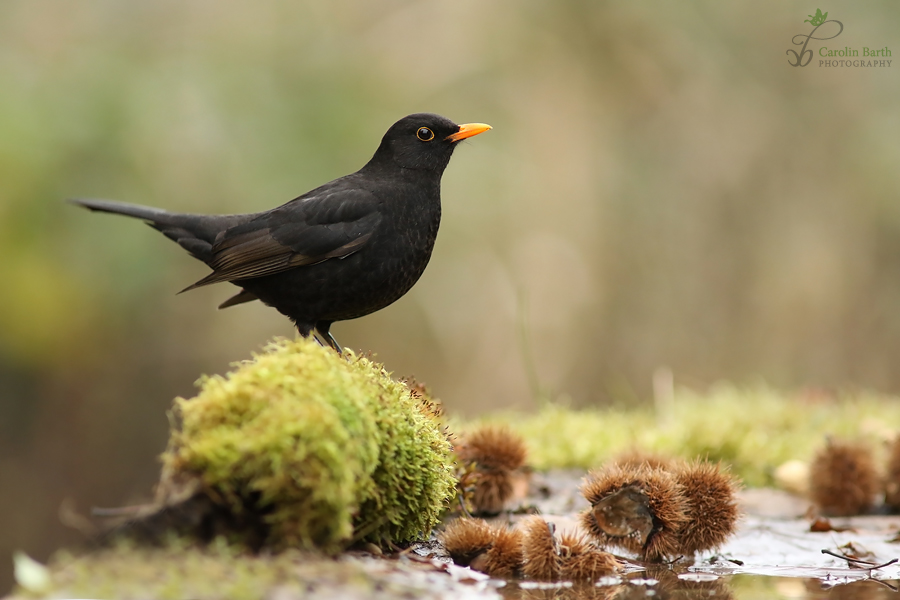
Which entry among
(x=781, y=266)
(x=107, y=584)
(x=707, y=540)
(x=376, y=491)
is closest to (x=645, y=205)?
(x=781, y=266)

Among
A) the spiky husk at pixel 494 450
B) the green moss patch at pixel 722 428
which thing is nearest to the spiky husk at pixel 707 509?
the spiky husk at pixel 494 450

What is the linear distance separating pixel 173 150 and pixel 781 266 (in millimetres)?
8257

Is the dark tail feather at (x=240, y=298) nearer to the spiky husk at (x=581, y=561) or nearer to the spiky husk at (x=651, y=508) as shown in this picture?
the spiky husk at (x=651, y=508)

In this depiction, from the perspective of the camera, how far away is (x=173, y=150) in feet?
31.4

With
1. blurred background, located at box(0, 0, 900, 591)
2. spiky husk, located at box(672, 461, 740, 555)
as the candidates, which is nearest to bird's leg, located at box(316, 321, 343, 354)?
spiky husk, located at box(672, 461, 740, 555)

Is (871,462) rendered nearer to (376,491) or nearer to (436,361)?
(376,491)

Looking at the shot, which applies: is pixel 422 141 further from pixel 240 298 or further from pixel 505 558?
pixel 505 558

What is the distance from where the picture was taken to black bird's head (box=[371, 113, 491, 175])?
4766 millimetres

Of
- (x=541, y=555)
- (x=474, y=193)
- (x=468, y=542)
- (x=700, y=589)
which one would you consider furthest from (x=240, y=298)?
(x=474, y=193)

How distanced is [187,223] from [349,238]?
1336 mm

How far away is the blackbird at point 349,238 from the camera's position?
14.0 ft

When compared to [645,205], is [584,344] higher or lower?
lower

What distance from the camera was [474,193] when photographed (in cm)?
1087

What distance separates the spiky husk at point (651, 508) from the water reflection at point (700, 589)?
0.16 meters
